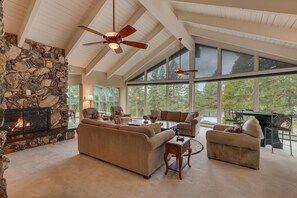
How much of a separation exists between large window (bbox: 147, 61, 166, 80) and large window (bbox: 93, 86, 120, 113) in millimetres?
2296

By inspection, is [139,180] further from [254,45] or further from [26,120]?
[254,45]

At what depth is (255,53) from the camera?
6207mm

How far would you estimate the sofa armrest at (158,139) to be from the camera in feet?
9.42

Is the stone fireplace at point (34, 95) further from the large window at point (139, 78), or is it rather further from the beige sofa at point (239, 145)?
the beige sofa at point (239, 145)

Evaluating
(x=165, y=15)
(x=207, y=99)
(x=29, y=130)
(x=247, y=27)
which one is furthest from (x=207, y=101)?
(x=29, y=130)

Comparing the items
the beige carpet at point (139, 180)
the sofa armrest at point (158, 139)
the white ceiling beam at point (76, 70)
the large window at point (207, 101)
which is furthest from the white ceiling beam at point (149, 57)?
the beige carpet at point (139, 180)

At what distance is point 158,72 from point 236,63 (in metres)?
4.06

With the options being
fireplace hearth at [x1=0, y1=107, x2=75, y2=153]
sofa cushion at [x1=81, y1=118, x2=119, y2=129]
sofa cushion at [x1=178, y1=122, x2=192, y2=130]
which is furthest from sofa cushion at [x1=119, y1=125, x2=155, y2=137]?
fireplace hearth at [x1=0, y1=107, x2=75, y2=153]

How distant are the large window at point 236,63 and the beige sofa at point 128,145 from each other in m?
5.01

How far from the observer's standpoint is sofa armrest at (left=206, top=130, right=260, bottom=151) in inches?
132

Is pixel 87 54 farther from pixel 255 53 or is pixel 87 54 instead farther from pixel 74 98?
pixel 255 53

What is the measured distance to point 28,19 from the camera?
4.07 meters

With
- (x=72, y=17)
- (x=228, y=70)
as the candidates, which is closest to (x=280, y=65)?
(x=228, y=70)

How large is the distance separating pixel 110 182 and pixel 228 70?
6.59 meters
